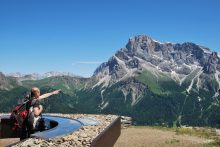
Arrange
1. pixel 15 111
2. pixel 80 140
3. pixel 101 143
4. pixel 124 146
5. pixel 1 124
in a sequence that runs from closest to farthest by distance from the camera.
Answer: pixel 15 111 < pixel 80 140 < pixel 101 143 < pixel 1 124 < pixel 124 146

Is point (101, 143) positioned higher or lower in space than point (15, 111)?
lower

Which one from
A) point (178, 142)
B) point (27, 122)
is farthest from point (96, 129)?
point (178, 142)

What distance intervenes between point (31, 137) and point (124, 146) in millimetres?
16569

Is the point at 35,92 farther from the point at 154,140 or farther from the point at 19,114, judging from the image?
the point at 154,140

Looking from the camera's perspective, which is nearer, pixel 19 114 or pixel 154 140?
pixel 19 114

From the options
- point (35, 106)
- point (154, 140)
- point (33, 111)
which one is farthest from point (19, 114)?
point (154, 140)

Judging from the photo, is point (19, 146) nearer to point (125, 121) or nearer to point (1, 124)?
point (1, 124)

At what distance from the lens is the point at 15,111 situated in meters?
17.5

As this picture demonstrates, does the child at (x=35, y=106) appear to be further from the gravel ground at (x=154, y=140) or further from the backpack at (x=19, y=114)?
the gravel ground at (x=154, y=140)

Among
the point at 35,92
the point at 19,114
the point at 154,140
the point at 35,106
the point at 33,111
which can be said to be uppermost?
the point at 35,92

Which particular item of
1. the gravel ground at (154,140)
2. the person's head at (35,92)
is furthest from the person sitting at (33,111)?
the gravel ground at (154,140)

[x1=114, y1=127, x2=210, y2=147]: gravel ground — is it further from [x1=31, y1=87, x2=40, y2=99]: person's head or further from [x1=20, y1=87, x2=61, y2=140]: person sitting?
[x1=31, y1=87, x2=40, y2=99]: person's head

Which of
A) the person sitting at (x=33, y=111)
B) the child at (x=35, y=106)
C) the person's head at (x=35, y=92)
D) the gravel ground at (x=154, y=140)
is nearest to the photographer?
the person's head at (x=35, y=92)

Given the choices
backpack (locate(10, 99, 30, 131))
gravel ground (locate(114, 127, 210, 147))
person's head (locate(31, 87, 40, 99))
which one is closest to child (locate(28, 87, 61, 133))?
person's head (locate(31, 87, 40, 99))
